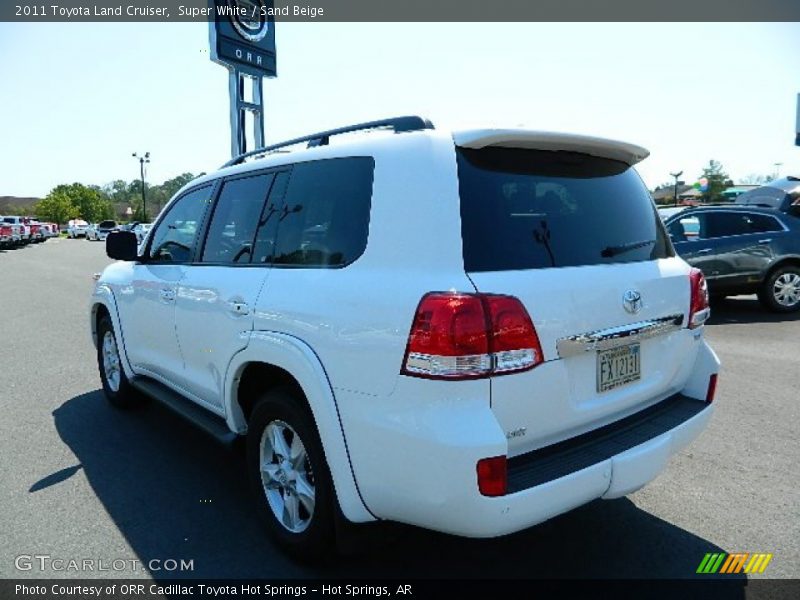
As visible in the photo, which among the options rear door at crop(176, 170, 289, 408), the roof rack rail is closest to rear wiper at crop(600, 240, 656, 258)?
the roof rack rail

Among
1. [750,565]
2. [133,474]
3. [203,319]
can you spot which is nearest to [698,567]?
[750,565]

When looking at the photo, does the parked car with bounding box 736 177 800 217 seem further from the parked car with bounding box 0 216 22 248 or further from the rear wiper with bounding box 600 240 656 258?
the parked car with bounding box 0 216 22 248

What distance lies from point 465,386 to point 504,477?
0.35 meters

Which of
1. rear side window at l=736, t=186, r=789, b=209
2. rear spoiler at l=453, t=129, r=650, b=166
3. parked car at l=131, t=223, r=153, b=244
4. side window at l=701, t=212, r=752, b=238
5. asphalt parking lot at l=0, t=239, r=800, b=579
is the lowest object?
asphalt parking lot at l=0, t=239, r=800, b=579

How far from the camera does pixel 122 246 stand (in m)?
4.42

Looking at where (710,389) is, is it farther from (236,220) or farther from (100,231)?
(100,231)

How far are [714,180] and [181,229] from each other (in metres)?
83.3

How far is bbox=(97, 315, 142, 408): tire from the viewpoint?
4.86m

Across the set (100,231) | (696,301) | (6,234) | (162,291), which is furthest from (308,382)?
(100,231)

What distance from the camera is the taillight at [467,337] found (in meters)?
2.05

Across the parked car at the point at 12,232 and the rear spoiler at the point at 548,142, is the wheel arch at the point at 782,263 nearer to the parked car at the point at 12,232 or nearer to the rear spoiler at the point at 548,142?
the rear spoiler at the point at 548,142

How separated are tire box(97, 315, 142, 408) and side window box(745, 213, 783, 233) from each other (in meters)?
9.39

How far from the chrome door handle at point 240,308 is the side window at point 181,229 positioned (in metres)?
0.93

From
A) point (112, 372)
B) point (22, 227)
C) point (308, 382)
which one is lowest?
point (112, 372)
